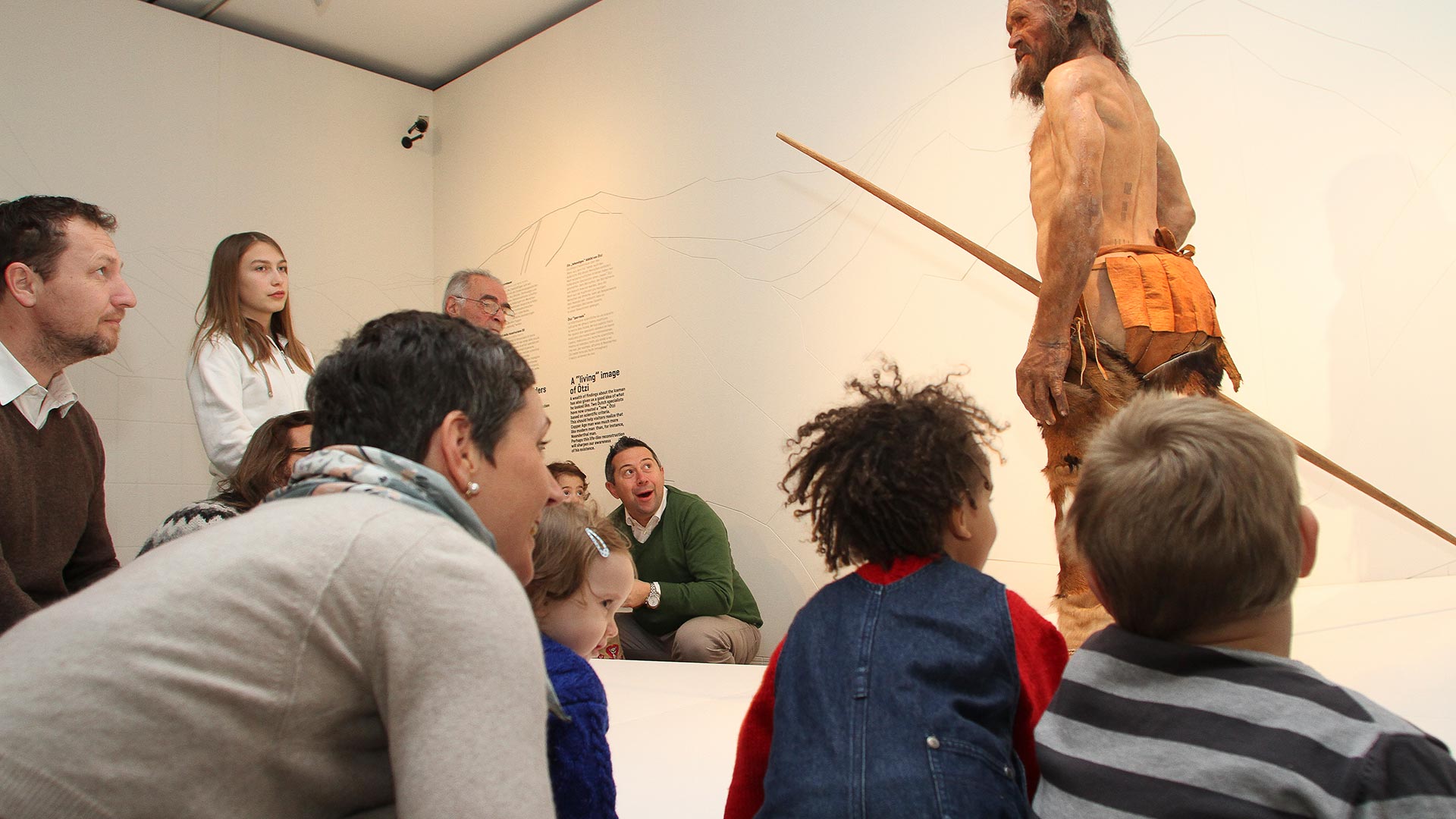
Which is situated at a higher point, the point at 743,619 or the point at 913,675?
the point at 913,675

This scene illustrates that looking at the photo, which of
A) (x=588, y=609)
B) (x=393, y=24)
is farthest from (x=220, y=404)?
(x=393, y=24)

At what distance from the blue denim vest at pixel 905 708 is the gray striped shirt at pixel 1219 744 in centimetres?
7

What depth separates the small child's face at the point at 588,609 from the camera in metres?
1.63

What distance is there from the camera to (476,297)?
3664 millimetres

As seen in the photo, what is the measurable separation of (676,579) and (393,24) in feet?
11.6

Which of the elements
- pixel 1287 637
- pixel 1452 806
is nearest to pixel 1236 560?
pixel 1287 637

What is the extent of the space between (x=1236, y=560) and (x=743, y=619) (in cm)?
335

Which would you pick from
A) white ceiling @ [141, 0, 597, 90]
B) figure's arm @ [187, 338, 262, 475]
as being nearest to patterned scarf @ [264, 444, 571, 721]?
figure's arm @ [187, 338, 262, 475]

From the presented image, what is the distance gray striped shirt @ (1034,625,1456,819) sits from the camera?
78cm

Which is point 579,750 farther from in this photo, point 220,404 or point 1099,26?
point 220,404

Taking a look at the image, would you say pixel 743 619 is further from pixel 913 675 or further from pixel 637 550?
A: pixel 913 675

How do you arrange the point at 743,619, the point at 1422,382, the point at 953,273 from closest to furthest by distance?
1. the point at 1422,382
2. the point at 953,273
3. the point at 743,619

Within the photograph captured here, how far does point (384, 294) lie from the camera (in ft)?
19.8

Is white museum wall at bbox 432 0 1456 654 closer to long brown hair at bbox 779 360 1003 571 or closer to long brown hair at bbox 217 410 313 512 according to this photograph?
long brown hair at bbox 217 410 313 512
